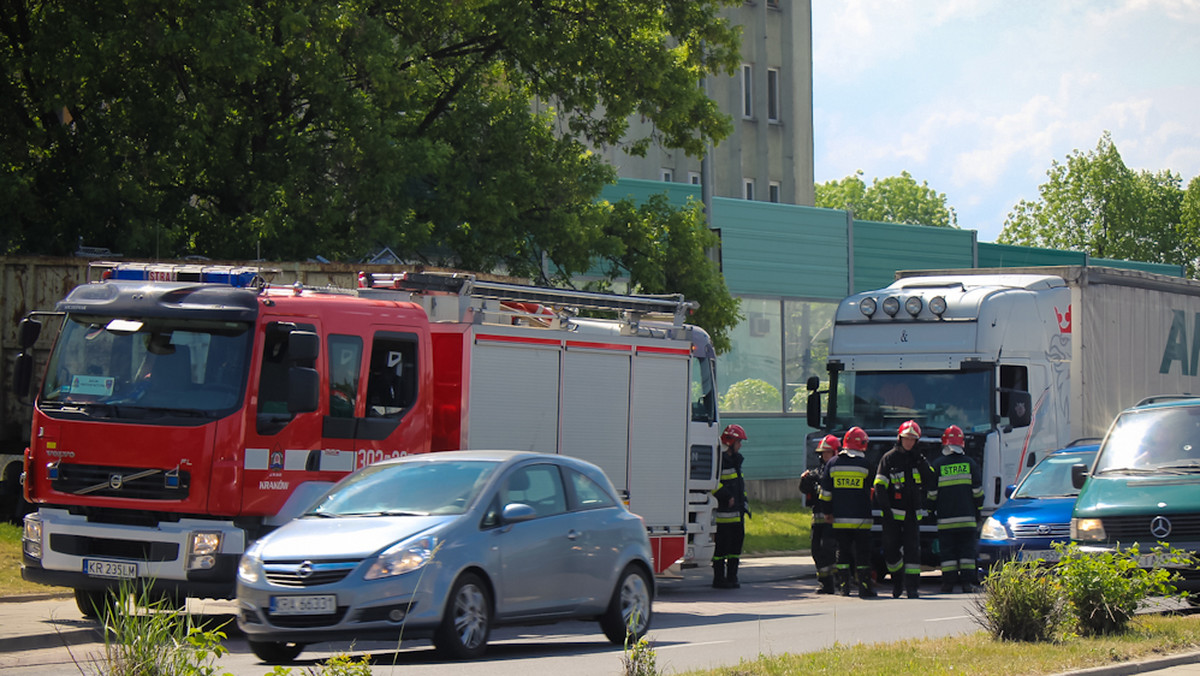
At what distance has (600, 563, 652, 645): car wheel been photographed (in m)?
12.0

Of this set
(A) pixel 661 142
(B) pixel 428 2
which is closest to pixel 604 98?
(A) pixel 661 142

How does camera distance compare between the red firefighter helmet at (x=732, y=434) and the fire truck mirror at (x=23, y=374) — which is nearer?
the fire truck mirror at (x=23, y=374)

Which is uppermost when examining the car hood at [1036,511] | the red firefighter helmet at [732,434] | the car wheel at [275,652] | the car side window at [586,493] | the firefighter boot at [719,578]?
the red firefighter helmet at [732,434]

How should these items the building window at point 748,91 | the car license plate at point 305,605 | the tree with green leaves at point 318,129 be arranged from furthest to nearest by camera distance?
the building window at point 748,91 < the tree with green leaves at point 318,129 < the car license plate at point 305,605

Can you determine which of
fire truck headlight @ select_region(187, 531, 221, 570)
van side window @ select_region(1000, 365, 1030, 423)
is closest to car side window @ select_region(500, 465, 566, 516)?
fire truck headlight @ select_region(187, 531, 221, 570)

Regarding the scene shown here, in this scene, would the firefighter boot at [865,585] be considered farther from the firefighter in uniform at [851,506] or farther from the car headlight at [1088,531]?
the car headlight at [1088,531]

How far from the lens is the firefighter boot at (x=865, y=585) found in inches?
671

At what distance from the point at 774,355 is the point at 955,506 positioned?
16.2 m

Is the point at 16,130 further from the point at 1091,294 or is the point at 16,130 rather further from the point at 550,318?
the point at 1091,294

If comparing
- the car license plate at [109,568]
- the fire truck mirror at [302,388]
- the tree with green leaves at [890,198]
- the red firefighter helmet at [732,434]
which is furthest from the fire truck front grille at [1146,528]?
the tree with green leaves at [890,198]

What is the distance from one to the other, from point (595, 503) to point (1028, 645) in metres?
3.54

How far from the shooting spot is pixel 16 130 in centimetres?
1966

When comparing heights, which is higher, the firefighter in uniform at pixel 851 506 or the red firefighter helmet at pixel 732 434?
the red firefighter helmet at pixel 732 434

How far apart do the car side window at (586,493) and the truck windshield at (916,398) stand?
7.72m
